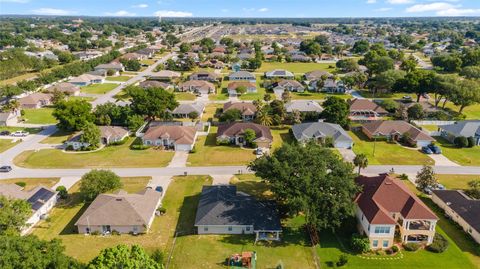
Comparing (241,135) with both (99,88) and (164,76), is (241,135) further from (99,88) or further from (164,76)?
(164,76)

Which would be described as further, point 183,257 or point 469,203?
point 469,203

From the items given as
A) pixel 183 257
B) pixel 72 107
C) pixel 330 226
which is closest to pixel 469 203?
pixel 330 226

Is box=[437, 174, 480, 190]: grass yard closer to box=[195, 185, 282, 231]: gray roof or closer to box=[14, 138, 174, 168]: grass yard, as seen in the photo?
box=[195, 185, 282, 231]: gray roof

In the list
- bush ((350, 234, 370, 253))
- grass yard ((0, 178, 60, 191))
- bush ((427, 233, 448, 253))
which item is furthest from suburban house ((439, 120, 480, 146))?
grass yard ((0, 178, 60, 191))

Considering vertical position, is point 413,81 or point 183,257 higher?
point 413,81

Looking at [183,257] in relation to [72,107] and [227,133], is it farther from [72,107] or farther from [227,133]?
[72,107]

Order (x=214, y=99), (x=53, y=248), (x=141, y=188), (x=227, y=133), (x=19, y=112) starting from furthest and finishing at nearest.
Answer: (x=214, y=99)
(x=19, y=112)
(x=227, y=133)
(x=141, y=188)
(x=53, y=248)

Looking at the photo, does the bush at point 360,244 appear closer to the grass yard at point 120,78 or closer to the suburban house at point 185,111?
the suburban house at point 185,111
